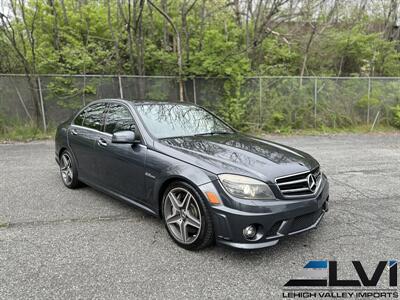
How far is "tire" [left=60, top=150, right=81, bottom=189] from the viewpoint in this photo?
4.59 m

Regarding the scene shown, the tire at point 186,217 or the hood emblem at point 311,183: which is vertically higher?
the hood emblem at point 311,183

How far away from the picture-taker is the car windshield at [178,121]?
11.8 feet

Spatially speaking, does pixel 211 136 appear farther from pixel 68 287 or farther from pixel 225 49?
pixel 225 49

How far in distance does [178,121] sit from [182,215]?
136 cm

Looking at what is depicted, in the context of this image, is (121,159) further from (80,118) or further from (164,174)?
(80,118)

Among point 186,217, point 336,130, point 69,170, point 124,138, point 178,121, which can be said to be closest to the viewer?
point 186,217

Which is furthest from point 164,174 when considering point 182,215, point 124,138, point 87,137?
point 87,137

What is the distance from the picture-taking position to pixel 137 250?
2.95 m

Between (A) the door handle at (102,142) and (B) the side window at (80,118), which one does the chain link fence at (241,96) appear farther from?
(A) the door handle at (102,142)

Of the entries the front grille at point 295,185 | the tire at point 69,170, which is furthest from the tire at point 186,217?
the tire at point 69,170

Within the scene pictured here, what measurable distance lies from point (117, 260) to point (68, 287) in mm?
485

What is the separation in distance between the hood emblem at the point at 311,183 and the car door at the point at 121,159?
1.75 meters

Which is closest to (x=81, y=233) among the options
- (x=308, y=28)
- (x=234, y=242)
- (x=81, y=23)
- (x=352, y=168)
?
(x=234, y=242)

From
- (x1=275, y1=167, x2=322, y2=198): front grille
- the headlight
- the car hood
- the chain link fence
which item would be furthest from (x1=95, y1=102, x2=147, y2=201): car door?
the chain link fence
